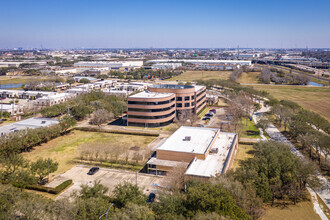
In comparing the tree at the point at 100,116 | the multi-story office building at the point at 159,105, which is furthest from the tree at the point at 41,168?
the multi-story office building at the point at 159,105

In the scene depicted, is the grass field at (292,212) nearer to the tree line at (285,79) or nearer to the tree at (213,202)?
the tree at (213,202)

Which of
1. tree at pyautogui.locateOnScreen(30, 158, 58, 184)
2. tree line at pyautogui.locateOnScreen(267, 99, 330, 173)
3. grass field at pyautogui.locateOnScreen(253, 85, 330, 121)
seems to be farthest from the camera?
grass field at pyautogui.locateOnScreen(253, 85, 330, 121)

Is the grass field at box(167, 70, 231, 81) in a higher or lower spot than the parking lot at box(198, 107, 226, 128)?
higher

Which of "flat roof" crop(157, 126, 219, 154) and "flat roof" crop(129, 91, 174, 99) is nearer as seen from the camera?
"flat roof" crop(157, 126, 219, 154)

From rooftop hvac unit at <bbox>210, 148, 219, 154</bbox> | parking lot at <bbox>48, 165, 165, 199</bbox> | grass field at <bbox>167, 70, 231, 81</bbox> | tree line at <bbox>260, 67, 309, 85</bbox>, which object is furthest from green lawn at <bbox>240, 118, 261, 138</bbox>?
grass field at <bbox>167, 70, 231, 81</bbox>

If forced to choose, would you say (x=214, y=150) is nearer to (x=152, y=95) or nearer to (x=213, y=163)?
(x=213, y=163)

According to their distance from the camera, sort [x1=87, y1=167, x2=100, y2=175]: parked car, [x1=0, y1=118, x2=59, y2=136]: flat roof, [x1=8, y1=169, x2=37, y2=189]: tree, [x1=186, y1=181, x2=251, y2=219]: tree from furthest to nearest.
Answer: [x1=0, y1=118, x2=59, y2=136]: flat roof, [x1=87, y1=167, x2=100, y2=175]: parked car, [x1=8, y1=169, x2=37, y2=189]: tree, [x1=186, y1=181, x2=251, y2=219]: tree

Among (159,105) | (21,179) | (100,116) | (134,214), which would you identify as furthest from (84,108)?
(134,214)

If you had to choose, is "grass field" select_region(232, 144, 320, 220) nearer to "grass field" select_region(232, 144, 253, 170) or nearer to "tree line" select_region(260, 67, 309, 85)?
"grass field" select_region(232, 144, 253, 170)
